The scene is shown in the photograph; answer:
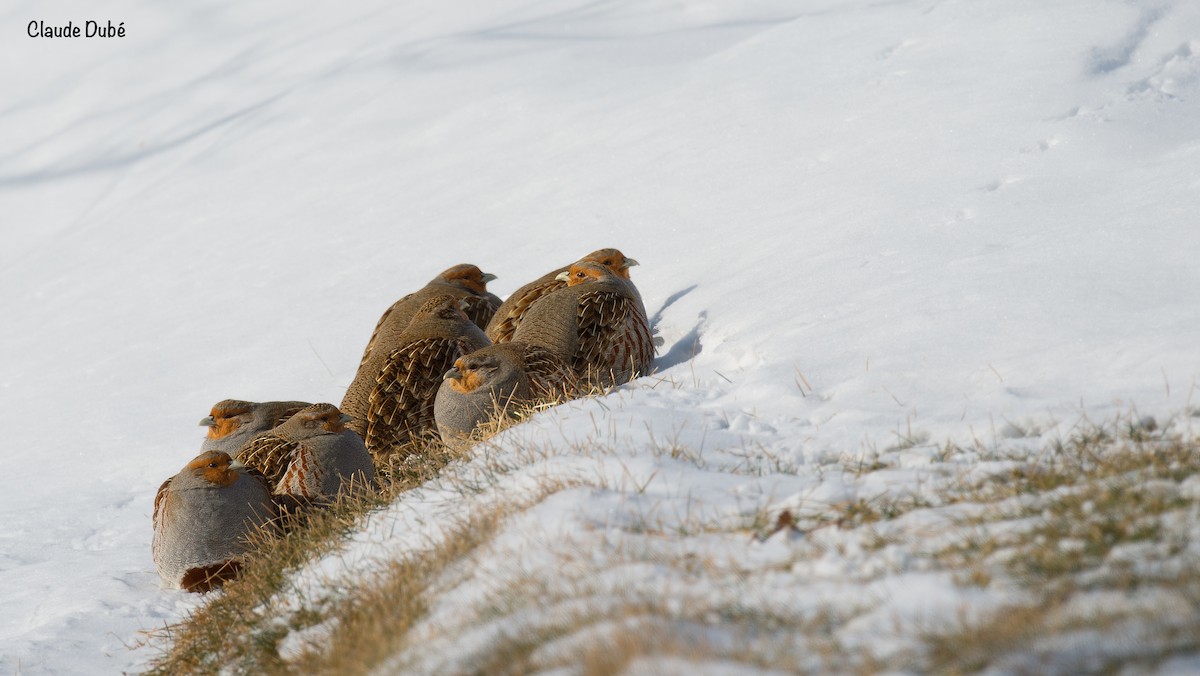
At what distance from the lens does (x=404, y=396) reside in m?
5.94

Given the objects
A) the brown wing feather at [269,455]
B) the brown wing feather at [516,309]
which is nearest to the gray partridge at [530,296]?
the brown wing feather at [516,309]

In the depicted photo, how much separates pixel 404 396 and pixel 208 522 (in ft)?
4.84

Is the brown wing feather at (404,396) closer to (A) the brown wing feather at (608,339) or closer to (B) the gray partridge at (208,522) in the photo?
(A) the brown wing feather at (608,339)

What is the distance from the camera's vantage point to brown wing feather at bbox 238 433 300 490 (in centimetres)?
515

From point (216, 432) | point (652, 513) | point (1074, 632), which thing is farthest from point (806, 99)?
point (1074, 632)

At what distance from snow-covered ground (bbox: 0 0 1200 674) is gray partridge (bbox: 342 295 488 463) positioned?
4.03 feet

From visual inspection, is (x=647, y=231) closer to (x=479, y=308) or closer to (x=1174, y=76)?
(x=479, y=308)

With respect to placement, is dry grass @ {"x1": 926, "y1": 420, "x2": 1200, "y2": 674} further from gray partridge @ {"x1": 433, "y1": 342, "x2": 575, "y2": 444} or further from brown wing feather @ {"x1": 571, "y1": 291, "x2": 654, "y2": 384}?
brown wing feather @ {"x1": 571, "y1": 291, "x2": 654, "y2": 384}

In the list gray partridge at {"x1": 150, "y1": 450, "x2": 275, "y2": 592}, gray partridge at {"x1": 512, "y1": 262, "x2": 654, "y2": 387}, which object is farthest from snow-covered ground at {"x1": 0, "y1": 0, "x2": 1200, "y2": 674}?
gray partridge at {"x1": 512, "y1": 262, "x2": 654, "y2": 387}

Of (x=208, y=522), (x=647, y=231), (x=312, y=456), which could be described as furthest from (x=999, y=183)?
(x=208, y=522)

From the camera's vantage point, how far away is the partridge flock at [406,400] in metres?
4.73

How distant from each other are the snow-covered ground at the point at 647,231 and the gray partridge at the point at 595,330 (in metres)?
0.26

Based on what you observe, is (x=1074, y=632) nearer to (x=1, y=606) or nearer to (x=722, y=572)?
(x=722, y=572)

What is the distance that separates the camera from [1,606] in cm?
502
